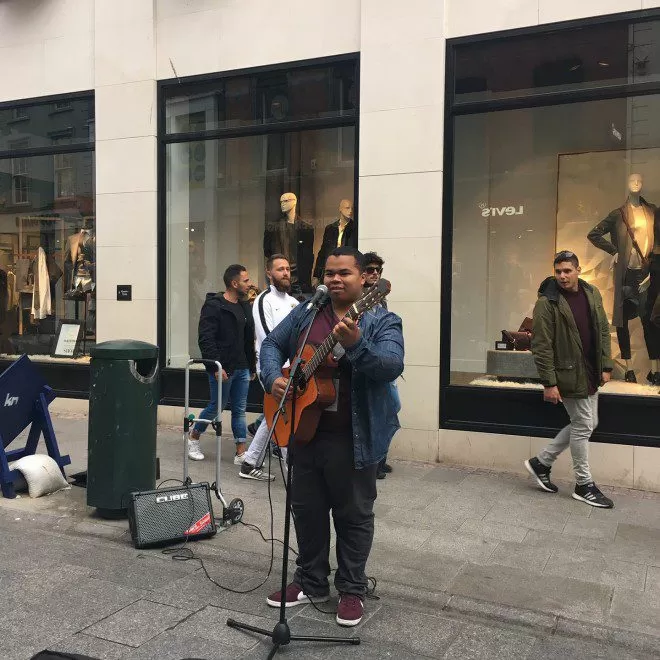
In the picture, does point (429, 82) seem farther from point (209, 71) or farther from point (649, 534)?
point (649, 534)

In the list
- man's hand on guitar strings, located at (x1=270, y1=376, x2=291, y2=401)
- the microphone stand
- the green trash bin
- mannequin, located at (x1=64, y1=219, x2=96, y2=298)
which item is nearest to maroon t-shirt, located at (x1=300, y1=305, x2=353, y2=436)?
the microphone stand

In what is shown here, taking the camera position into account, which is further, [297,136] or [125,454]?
[297,136]

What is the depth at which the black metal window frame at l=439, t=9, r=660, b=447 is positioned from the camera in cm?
647

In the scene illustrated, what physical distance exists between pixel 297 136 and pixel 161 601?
597cm

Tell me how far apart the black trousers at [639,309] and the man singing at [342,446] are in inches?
177

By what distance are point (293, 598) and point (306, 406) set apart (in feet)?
3.82

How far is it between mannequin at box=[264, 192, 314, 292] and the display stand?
3377mm

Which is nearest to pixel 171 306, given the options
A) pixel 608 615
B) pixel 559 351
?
pixel 559 351

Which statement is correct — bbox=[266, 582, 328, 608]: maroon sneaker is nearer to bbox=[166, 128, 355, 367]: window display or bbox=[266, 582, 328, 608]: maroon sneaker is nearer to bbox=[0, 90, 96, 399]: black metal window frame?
bbox=[166, 128, 355, 367]: window display

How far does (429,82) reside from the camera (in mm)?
7062

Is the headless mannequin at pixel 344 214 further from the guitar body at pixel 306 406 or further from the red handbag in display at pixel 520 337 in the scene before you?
the guitar body at pixel 306 406

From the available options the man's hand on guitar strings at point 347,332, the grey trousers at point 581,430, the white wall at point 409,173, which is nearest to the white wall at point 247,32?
the white wall at point 409,173

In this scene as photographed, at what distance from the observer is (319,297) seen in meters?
3.45

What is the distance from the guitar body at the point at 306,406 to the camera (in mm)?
3500
